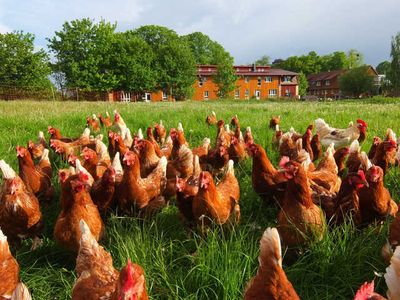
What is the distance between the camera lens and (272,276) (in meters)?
1.65

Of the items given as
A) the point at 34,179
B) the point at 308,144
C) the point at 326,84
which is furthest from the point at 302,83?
the point at 34,179

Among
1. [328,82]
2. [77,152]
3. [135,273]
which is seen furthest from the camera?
[328,82]

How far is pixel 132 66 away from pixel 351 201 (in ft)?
140

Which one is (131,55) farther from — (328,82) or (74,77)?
(328,82)

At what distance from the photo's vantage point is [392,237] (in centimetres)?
242

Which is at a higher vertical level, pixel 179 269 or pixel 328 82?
pixel 328 82

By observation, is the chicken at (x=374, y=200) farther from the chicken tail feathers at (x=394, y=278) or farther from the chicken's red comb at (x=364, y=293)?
the chicken's red comb at (x=364, y=293)

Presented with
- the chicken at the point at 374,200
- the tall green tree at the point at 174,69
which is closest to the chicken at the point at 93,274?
the chicken at the point at 374,200

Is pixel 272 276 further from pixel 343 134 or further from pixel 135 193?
pixel 343 134

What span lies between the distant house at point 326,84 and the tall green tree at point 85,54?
57.5m

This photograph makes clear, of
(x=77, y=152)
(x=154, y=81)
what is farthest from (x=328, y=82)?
(x=77, y=152)

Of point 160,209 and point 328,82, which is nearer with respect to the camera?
point 160,209

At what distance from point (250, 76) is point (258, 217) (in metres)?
72.1

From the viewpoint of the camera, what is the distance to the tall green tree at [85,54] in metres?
40.1
